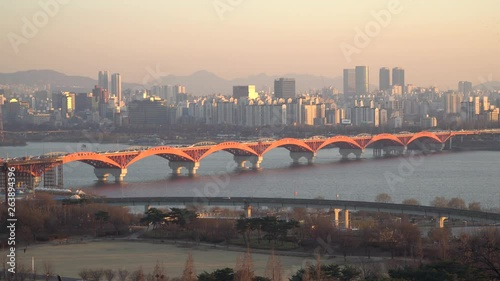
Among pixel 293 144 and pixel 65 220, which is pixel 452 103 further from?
pixel 65 220

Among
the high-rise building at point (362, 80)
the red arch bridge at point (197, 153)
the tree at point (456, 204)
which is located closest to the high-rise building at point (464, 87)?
the high-rise building at point (362, 80)

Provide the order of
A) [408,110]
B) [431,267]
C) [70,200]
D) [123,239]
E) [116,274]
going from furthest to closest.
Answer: [408,110]
[70,200]
[123,239]
[116,274]
[431,267]

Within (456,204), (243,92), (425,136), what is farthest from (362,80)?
(456,204)

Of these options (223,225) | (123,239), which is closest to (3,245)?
(123,239)

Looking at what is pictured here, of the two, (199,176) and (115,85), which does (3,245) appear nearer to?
(199,176)

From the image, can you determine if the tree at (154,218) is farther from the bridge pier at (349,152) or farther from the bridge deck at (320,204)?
the bridge pier at (349,152)

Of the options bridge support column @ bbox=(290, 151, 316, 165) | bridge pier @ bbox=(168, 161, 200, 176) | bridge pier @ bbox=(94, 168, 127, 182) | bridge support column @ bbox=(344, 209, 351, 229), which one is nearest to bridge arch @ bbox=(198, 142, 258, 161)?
bridge pier @ bbox=(168, 161, 200, 176)
